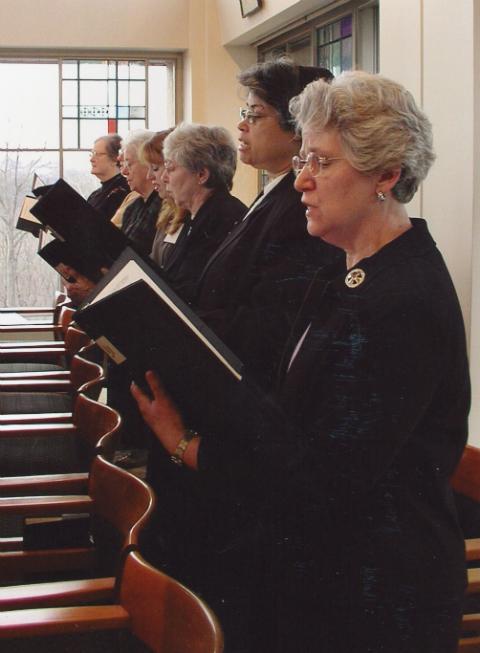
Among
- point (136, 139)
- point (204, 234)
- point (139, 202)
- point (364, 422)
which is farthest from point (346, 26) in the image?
Answer: point (364, 422)

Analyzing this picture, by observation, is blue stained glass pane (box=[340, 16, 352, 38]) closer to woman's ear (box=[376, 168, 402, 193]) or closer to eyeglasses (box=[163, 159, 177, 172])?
eyeglasses (box=[163, 159, 177, 172])

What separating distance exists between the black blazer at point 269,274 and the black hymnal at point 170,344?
85 cm

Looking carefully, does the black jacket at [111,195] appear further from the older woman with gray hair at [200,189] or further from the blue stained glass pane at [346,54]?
the older woman with gray hair at [200,189]

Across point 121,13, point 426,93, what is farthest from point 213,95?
point 426,93

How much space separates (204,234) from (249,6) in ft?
13.6

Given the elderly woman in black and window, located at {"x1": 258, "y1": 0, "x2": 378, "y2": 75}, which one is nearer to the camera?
the elderly woman in black

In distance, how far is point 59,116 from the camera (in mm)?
8805

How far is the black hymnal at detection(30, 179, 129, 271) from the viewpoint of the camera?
347 centimetres

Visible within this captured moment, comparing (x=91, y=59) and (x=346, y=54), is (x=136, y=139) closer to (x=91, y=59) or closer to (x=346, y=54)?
(x=346, y=54)

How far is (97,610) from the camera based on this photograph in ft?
5.66

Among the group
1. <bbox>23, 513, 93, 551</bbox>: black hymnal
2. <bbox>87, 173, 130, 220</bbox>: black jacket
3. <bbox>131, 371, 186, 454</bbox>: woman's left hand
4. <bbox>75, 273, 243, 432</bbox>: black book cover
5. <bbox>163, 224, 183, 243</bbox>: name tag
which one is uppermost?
<bbox>87, 173, 130, 220</bbox>: black jacket

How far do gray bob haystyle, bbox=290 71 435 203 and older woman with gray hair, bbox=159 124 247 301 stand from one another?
1.88 metres

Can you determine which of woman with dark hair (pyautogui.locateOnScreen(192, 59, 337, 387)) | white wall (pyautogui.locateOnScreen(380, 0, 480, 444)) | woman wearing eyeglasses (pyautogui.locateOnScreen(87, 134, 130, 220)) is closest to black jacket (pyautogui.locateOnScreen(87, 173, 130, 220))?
woman wearing eyeglasses (pyautogui.locateOnScreen(87, 134, 130, 220))

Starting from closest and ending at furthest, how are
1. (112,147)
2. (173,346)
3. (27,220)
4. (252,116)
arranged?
(173,346), (252,116), (27,220), (112,147)
